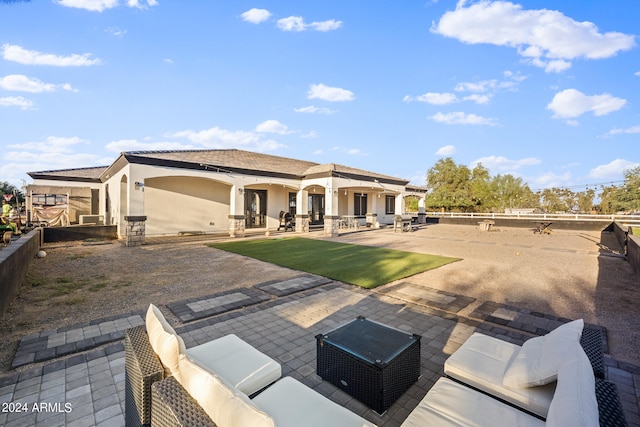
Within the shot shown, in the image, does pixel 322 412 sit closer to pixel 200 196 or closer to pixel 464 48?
pixel 200 196

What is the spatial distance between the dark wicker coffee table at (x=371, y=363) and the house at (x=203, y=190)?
11.7 metres

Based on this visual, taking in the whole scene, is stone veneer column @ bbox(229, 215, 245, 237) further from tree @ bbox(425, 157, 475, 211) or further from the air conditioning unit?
tree @ bbox(425, 157, 475, 211)

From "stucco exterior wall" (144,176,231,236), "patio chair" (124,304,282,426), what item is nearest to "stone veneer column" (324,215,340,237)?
"stucco exterior wall" (144,176,231,236)

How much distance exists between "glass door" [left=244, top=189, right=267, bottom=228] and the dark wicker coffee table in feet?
51.7

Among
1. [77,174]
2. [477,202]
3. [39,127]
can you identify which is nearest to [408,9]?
[39,127]

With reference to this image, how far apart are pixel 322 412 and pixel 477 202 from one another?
129ft

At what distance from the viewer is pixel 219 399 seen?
1.33 metres

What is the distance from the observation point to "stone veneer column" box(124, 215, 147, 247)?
1136cm

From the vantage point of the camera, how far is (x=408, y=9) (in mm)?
11828

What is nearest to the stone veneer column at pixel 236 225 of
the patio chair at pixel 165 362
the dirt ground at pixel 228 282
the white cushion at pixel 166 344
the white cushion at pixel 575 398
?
the dirt ground at pixel 228 282

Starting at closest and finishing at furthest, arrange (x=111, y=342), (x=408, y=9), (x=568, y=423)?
1. (x=568, y=423)
2. (x=111, y=342)
3. (x=408, y=9)

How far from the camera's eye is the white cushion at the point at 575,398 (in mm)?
1139

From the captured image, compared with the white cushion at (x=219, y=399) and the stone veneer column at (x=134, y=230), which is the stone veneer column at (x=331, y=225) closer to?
the stone veneer column at (x=134, y=230)

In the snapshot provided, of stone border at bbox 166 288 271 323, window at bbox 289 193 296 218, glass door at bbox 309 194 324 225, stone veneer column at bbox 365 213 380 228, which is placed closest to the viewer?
stone border at bbox 166 288 271 323
